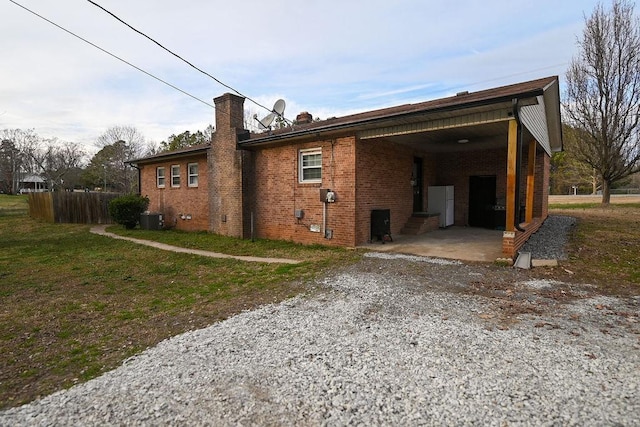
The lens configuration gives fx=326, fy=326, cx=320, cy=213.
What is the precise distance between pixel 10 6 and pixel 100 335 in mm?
7296

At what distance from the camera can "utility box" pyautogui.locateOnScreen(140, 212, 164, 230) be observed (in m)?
14.9

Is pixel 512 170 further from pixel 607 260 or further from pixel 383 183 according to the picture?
pixel 383 183

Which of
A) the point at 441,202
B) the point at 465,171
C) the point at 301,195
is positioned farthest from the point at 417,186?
the point at 301,195

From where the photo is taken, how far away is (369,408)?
7.48 ft

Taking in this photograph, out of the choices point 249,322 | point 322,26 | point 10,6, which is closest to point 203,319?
point 249,322

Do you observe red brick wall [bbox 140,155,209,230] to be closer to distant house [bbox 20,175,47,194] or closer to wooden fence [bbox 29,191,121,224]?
wooden fence [bbox 29,191,121,224]

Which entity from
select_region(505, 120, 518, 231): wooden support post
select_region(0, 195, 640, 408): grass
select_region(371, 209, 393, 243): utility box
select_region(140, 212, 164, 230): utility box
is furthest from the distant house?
select_region(505, 120, 518, 231): wooden support post

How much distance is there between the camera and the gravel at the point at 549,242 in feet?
25.4

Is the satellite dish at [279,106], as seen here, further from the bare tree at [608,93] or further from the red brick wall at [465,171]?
the bare tree at [608,93]

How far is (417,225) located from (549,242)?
374cm

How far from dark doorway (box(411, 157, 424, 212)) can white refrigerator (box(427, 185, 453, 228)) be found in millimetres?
412

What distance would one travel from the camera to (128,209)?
586 inches

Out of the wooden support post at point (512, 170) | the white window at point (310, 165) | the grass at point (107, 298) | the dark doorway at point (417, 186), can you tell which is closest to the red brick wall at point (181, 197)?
the grass at point (107, 298)

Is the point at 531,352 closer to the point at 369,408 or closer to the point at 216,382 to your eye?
the point at 369,408
